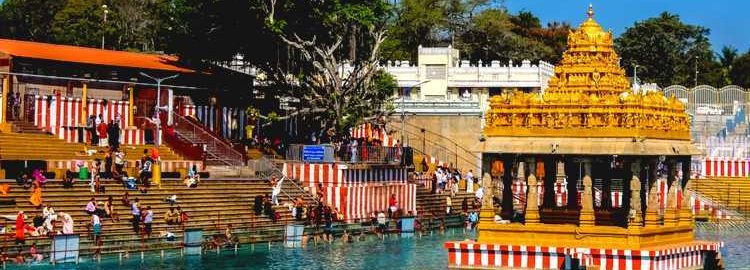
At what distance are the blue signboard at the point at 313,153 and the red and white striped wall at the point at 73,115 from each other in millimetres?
6143

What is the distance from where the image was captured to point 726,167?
7494 cm

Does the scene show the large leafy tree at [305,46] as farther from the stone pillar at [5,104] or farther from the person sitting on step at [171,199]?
the person sitting on step at [171,199]

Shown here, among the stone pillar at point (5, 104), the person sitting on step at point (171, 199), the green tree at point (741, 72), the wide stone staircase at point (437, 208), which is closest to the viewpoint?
the person sitting on step at point (171, 199)

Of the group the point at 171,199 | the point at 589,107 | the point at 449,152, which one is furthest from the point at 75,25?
the point at 589,107

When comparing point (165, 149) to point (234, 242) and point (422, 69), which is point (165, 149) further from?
point (422, 69)

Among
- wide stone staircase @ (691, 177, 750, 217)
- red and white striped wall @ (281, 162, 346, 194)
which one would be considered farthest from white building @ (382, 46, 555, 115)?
red and white striped wall @ (281, 162, 346, 194)

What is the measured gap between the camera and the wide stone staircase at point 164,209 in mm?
41594

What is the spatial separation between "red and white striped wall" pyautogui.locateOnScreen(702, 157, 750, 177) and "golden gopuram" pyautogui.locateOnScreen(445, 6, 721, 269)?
38144 millimetres

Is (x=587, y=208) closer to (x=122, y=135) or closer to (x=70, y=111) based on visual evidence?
(x=122, y=135)

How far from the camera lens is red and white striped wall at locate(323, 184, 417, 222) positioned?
181ft

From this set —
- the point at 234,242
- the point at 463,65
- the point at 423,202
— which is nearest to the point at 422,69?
the point at 463,65

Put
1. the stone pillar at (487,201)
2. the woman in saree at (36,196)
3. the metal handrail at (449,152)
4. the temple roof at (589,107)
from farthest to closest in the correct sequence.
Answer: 1. the metal handrail at (449,152)
2. the woman in saree at (36,196)
3. the stone pillar at (487,201)
4. the temple roof at (589,107)

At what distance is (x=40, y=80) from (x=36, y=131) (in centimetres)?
340

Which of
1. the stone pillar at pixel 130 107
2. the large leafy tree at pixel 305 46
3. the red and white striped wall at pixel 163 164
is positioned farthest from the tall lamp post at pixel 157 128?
the large leafy tree at pixel 305 46
